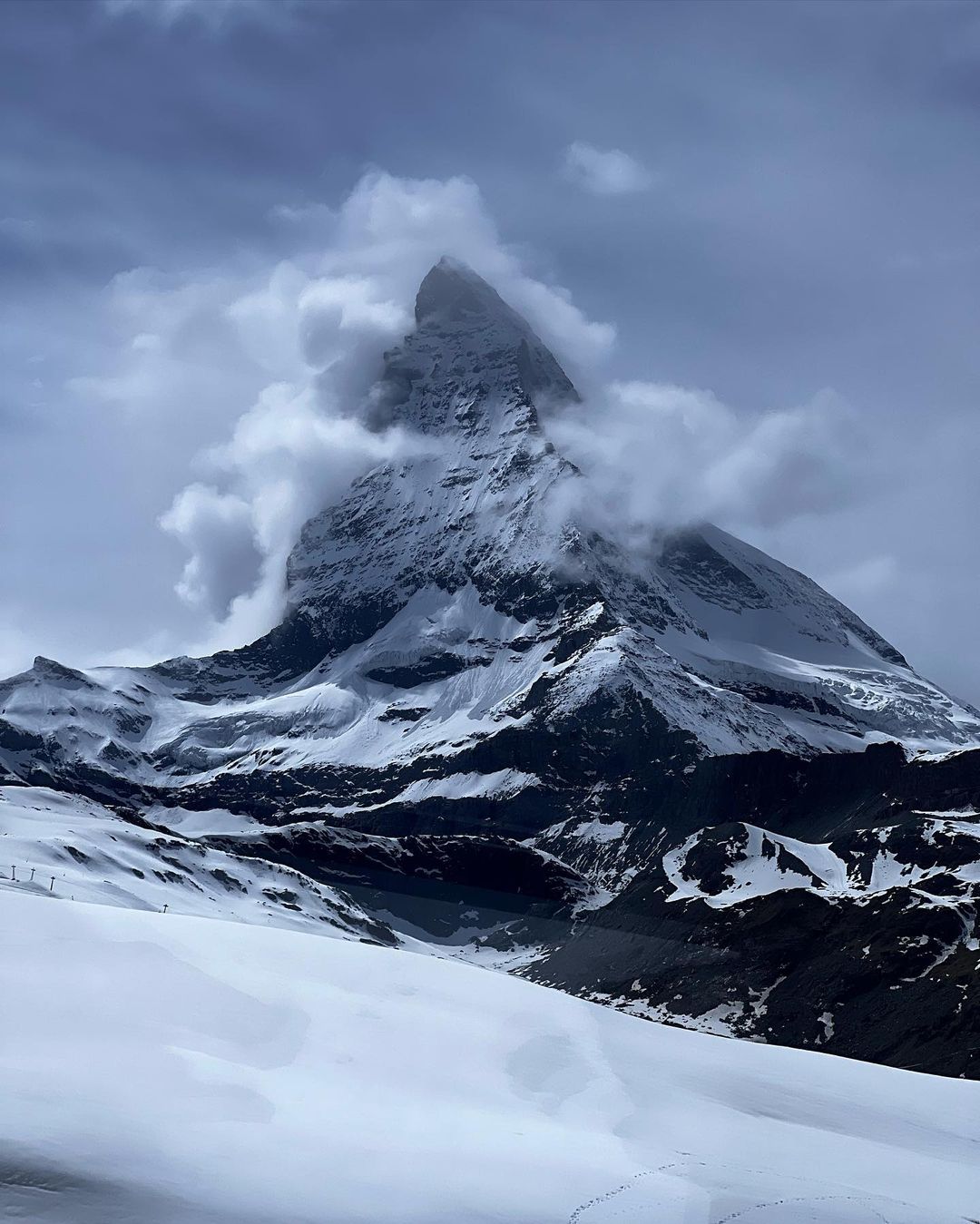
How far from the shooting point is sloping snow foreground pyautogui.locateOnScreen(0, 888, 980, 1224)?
86.3 feet

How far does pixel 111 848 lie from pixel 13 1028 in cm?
16275

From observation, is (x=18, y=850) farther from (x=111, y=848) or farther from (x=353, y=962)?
(x=353, y=962)

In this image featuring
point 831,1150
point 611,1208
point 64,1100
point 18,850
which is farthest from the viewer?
point 18,850

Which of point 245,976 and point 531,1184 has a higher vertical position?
point 245,976

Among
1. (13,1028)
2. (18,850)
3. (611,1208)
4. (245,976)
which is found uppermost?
(18,850)

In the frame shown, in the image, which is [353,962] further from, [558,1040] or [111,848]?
[111,848]

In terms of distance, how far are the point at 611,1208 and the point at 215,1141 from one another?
842cm

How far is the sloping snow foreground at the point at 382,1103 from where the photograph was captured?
1036 inches

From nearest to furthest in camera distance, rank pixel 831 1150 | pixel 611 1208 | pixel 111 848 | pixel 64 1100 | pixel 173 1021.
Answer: pixel 64 1100
pixel 611 1208
pixel 173 1021
pixel 831 1150
pixel 111 848

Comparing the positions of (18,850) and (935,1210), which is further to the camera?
(18,850)

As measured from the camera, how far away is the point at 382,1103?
1282 inches

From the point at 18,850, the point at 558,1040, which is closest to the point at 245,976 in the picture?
the point at 558,1040

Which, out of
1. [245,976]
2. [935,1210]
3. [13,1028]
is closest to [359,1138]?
[13,1028]

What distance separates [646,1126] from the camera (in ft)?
116
